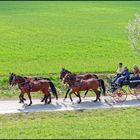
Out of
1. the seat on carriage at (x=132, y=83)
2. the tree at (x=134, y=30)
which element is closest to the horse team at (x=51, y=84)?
the seat on carriage at (x=132, y=83)

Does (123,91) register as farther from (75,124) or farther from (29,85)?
(75,124)

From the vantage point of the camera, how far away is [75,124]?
16.5m

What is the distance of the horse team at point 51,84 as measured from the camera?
68.4 ft

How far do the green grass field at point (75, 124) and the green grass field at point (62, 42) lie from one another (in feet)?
31.2

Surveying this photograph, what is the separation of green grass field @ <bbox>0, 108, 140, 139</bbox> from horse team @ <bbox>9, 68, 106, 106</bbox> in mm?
1958

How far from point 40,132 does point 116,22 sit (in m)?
52.9

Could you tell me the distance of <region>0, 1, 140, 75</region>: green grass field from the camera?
31.7 metres

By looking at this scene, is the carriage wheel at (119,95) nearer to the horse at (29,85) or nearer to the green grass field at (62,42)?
the horse at (29,85)

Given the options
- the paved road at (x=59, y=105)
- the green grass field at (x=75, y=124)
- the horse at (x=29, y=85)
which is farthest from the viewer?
the horse at (x=29, y=85)

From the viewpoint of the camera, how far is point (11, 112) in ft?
64.3

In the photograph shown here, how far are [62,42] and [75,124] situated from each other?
1172 inches

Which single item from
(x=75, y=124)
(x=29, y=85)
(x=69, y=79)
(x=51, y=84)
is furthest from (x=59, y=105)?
(x=75, y=124)

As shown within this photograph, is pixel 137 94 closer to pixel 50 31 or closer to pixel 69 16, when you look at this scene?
pixel 50 31

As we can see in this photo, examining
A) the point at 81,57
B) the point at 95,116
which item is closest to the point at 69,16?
the point at 81,57
